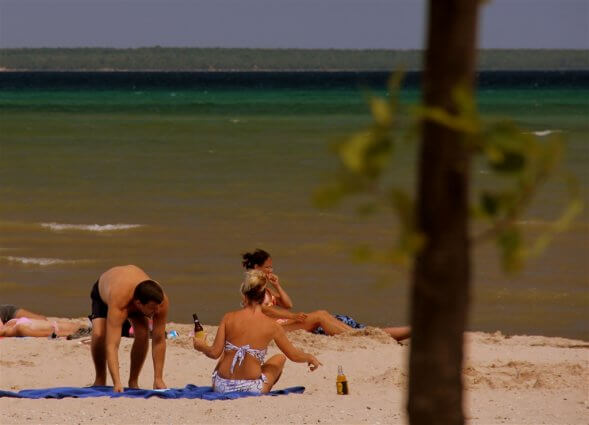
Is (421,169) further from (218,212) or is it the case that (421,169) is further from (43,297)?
(218,212)

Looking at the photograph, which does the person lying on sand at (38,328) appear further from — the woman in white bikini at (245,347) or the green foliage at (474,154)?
the green foliage at (474,154)

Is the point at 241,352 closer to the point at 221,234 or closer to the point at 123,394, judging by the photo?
the point at 123,394

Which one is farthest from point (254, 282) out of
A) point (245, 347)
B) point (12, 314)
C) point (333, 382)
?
point (12, 314)

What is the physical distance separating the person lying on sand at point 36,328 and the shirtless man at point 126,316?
195cm

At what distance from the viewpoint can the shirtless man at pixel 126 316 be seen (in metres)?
8.33

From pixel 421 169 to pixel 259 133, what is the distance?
1641 inches

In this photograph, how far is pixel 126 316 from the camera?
28.6ft

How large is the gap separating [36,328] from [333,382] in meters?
3.11

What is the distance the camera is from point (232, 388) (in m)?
8.37

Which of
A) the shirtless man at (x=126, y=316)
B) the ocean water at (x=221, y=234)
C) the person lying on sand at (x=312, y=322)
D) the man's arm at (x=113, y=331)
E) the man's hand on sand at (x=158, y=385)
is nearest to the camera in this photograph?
the shirtless man at (x=126, y=316)

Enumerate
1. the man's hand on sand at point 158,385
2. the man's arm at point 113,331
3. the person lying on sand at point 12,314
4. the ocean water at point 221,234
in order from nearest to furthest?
the man's arm at point 113,331
the man's hand on sand at point 158,385
the person lying on sand at point 12,314
the ocean water at point 221,234

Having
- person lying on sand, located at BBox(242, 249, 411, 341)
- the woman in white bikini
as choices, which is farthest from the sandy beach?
the woman in white bikini

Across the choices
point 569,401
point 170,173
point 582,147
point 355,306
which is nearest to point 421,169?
point 569,401

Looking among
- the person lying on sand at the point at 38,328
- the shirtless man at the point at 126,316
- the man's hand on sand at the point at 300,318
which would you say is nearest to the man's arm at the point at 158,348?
the shirtless man at the point at 126,316
